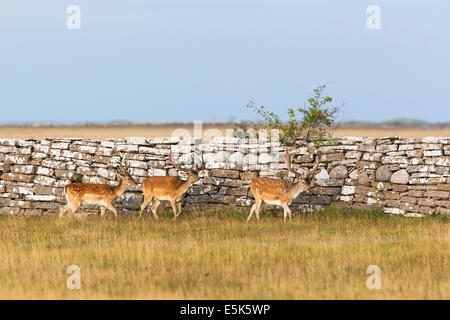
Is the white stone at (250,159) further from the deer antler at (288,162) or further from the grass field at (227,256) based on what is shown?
the grass field at (227,256)

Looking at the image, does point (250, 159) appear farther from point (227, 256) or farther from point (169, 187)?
point (227, 256)

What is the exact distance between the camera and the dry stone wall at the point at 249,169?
16328 millimetres

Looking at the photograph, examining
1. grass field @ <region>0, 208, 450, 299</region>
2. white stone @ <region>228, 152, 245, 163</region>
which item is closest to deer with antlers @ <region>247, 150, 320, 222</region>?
grass field @ <region>0, 208, 450, 299</region>

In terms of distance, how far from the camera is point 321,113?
18516 mm

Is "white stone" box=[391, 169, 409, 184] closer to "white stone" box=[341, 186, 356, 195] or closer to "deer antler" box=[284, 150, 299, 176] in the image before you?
"white stone" box=[341, 186, 356, 195]

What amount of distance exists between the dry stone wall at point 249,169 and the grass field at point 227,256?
0.59 m

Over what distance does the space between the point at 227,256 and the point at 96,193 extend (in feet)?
17.4

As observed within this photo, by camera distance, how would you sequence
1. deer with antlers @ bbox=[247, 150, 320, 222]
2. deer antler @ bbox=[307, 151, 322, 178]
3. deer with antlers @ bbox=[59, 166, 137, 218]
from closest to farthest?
deer with antlers @ bbox=[247, 150, 320, 222]
deer antler @ bbox=[307, 151, 322, 178]
deer with antlers @ bbox=[59, 166, 137, 218]

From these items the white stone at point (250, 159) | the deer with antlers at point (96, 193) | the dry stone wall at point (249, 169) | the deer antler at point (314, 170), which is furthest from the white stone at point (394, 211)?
the deer with antlers at point (96, 193)

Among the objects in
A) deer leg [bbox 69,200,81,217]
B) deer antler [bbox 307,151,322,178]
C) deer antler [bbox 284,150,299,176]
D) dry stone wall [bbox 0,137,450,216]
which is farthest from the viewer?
dry stone wall [bbox 0,137,450,216]

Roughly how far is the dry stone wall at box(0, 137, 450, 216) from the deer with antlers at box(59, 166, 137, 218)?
1266 mm

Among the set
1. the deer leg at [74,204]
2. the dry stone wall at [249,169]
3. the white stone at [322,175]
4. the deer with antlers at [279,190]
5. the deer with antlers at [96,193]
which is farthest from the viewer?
the white stone at [322,175]

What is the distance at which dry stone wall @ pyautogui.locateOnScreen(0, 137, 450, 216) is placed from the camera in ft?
53.6
